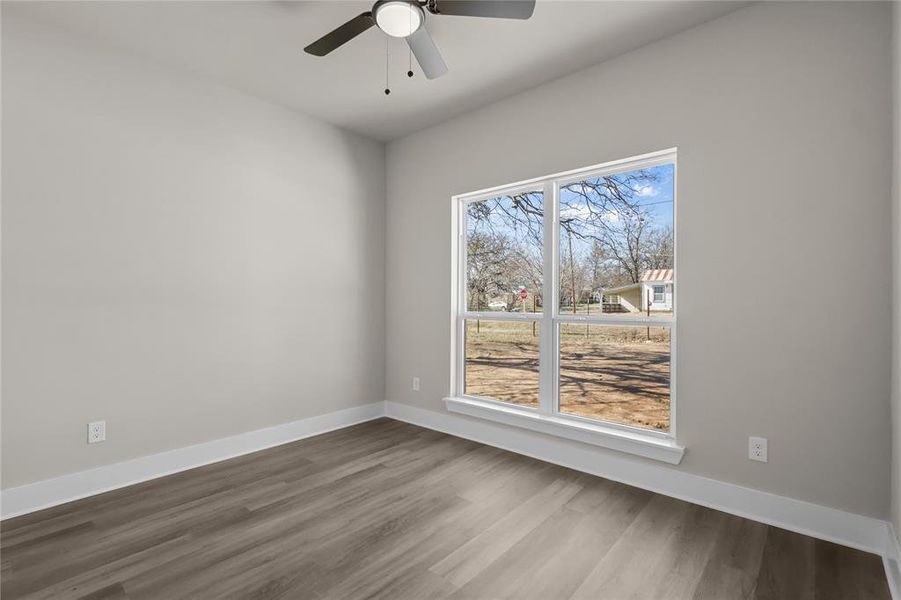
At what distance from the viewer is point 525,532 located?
7.14ft

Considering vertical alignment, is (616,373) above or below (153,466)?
above

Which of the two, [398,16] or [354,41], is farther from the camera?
[354,41]

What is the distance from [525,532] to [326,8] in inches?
113

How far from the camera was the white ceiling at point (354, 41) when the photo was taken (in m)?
2.37

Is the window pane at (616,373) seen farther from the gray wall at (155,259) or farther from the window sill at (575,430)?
the gray wall at (155,259)

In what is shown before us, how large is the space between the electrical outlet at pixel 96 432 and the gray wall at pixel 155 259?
38 mm

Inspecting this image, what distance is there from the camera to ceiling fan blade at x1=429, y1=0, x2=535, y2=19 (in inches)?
72.6

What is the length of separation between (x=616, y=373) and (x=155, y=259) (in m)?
3.10

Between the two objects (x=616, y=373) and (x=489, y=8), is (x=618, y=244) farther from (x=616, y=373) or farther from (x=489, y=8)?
(x=489, y=8)

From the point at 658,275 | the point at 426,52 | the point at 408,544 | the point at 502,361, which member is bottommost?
the point at 408,544

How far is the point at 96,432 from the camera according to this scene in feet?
8.64

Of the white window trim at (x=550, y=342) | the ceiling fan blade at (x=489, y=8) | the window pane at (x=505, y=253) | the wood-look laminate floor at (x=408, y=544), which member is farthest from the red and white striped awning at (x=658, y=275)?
the ceiling fan blade at (x=489, y=8)

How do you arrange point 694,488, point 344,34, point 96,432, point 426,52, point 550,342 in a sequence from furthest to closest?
point 550,342, point 96,432, point 694,488, point 426,52, point 344,34

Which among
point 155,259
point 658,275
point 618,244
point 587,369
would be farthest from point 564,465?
point 155,259
